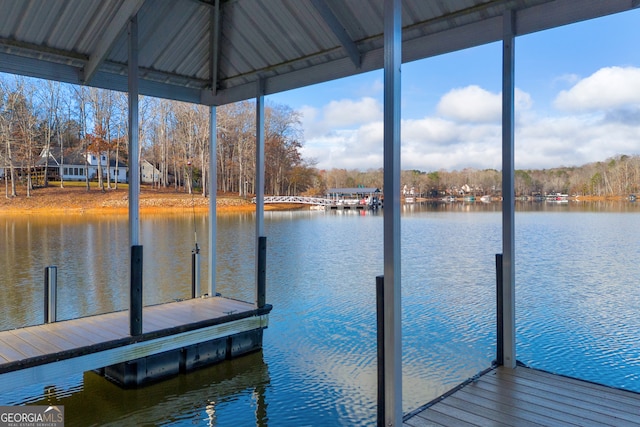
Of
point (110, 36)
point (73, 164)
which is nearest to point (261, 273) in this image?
point (110, 36)

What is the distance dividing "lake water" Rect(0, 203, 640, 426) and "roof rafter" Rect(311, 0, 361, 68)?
9.89 ft

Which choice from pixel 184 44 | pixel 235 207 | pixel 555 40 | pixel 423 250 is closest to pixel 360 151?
pixel 555 40

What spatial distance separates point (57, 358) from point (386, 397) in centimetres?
253

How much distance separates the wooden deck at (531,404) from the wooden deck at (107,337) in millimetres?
2540

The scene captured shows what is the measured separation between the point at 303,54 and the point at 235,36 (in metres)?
0.83

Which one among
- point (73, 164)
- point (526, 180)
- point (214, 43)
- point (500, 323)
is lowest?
point (500, 323)

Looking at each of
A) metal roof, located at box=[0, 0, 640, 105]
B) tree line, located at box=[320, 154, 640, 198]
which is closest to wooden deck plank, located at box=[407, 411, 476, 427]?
metal roof, located at box=[0, 0, 640, 105]

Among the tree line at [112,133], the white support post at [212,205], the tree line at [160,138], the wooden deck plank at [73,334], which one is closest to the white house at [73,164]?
the tree line at [112,133]

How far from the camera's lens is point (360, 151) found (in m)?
59.8

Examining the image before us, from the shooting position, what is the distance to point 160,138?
119ft

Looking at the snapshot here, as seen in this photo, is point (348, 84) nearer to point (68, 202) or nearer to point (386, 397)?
point (68, 202)

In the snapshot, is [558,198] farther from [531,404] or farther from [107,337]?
[107,337]

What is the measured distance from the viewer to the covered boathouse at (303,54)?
2.52 m

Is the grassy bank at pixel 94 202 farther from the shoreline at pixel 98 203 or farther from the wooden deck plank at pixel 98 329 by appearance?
the wooden deck plank at pixel 98 329
